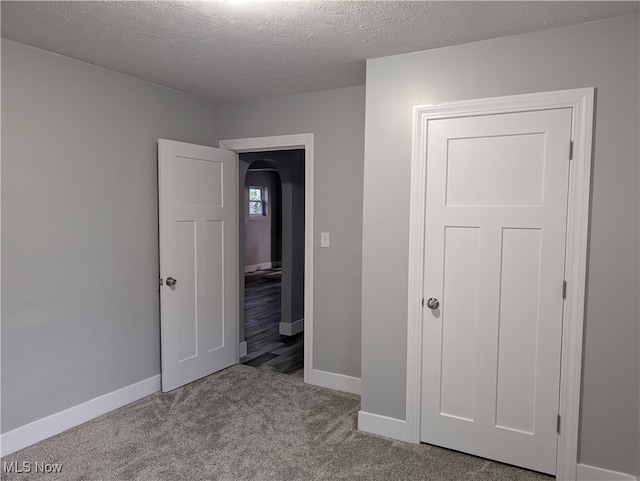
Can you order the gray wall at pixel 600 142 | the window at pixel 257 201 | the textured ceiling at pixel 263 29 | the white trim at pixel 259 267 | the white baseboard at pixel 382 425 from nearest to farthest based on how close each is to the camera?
the textured ceiling at pixel 263 29
the gray wall at pixel 600 142
the white baseboard at pixel 382 425
the white trim at pixel 259 267
the window at pixel 257 201

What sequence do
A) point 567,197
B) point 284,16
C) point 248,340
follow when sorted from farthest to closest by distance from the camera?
point 248,340 → point 567,197 → point 284,16

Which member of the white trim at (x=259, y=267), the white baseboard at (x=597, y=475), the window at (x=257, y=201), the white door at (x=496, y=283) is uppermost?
the window at (x=257, y=201)

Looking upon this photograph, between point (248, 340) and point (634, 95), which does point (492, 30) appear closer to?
point (634, 95)

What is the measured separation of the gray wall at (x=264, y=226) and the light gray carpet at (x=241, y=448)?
6.92 meters

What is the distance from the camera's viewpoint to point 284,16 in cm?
213

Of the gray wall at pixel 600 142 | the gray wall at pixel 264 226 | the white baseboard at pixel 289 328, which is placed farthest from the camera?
the gray wall at pixel 264 226

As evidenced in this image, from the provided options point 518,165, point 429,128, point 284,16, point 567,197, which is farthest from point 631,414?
point 284,16

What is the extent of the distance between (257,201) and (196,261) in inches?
279

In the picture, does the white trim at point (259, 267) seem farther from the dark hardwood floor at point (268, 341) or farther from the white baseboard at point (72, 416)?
the white baseboard at point (72, 416)

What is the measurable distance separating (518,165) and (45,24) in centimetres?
252

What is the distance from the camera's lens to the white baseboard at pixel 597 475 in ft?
7.39

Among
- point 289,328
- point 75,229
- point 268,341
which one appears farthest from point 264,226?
point 75,229

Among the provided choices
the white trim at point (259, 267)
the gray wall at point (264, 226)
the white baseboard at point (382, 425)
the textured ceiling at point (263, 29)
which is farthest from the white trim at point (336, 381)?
the gray wall at point (264, 226)
